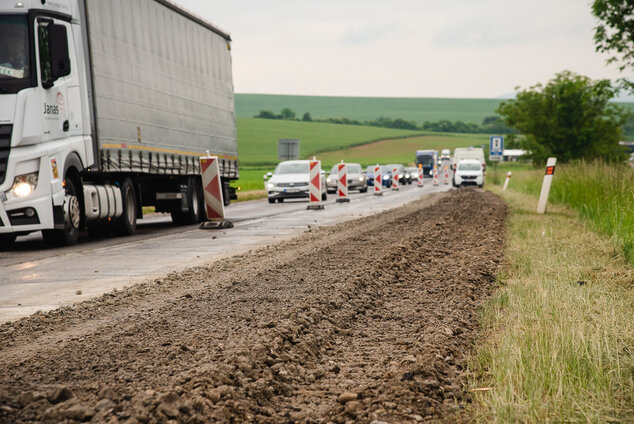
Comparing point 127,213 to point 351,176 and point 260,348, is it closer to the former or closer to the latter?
point 260,348

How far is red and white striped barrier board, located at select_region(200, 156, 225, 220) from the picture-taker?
1736cm

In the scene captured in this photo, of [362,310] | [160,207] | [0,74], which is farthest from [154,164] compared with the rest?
[362,310]

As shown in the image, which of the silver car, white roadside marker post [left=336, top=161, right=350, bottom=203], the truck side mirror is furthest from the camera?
the silver car

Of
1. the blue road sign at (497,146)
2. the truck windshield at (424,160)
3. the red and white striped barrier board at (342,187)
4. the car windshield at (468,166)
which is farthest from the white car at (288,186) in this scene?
the truck windshield at (424,160)

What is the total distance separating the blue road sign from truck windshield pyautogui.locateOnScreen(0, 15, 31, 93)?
43.3 metres

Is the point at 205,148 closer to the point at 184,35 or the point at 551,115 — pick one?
the point at 184,35

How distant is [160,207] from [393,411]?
15.6 m

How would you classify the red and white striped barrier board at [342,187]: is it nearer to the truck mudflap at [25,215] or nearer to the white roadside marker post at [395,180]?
the truck mudflap at [25,215]

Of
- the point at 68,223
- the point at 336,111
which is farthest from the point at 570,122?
the point at 336,111

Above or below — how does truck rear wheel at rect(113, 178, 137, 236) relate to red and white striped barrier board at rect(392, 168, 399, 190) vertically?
above

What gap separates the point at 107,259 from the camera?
38.0 ft

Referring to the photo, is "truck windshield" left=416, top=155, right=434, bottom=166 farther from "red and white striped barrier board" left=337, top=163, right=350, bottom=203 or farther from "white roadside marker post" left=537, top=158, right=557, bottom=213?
"white roadside marker post" left=537, top=158, right=557, bottom=213

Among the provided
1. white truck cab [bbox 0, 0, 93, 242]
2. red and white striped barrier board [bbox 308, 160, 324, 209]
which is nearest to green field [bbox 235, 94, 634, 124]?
red and white striped barrier board [bbox 308, 160, 324, 209]

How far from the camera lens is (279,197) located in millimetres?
31062
